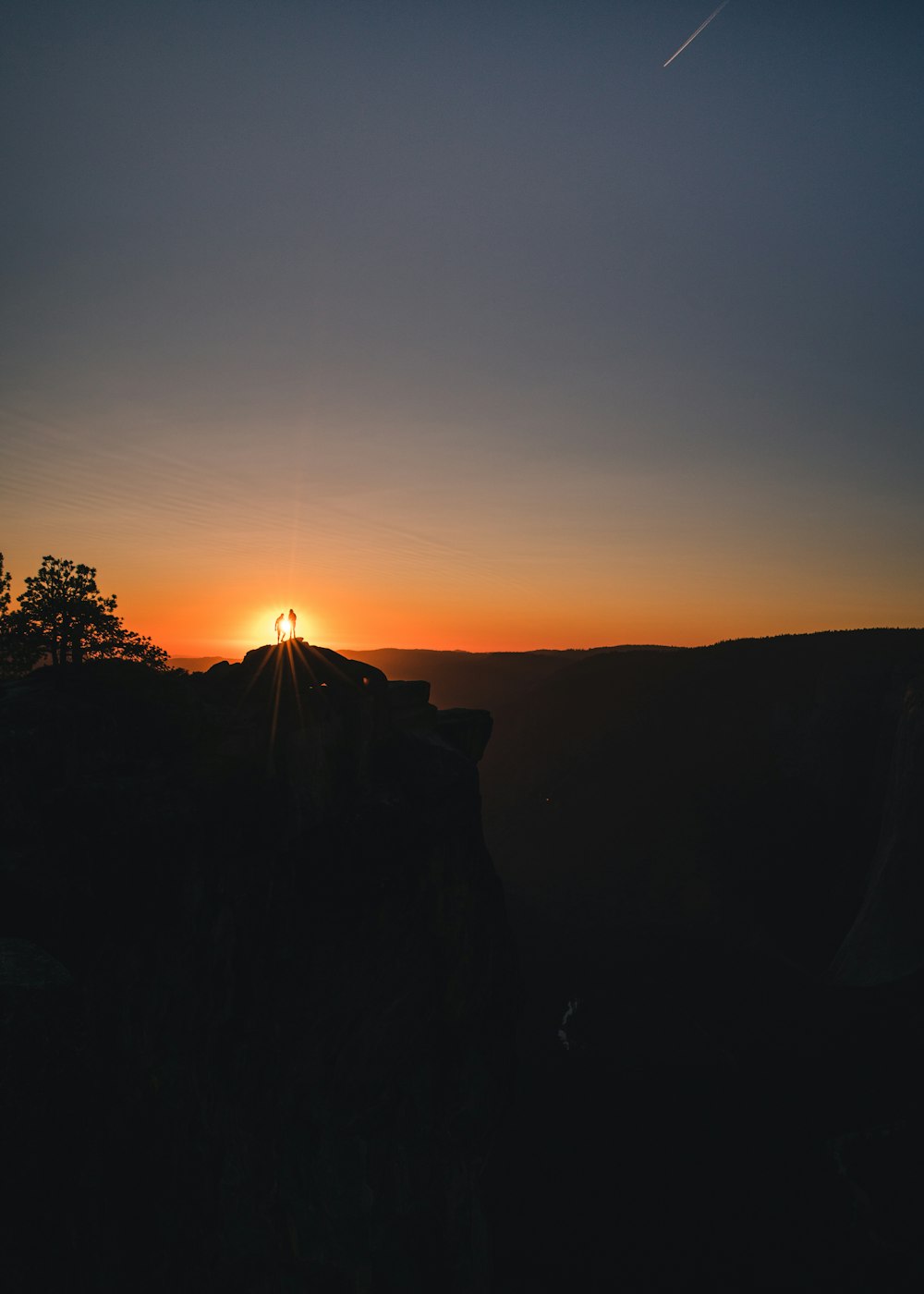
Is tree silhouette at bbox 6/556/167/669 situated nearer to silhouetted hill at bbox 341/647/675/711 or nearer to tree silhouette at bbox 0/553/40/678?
tree silhouette at bbox 0/553/40/678

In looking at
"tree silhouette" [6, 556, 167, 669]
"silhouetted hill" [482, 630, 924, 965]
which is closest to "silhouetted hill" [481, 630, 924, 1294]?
"silhouetted hill" [482, 630, 924, 965]

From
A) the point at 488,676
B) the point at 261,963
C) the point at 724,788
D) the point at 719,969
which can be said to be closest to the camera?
the point at 261,963

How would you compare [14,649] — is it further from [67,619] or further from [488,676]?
[488,676]

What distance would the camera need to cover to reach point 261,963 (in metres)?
23.2

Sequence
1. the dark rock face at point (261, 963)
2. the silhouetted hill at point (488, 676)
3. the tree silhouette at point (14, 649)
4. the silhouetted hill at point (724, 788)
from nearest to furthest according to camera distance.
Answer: the dark rock face at point (261, 963), the tree silhouette at point (14, 649), the silhouetted hill at point (724, 788), the silhouetted hill at point (488, 676)

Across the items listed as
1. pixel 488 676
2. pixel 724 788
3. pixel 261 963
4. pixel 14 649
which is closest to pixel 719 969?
pixel 724 788

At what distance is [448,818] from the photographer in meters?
27.7

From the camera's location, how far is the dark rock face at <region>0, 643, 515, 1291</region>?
64.1 ft

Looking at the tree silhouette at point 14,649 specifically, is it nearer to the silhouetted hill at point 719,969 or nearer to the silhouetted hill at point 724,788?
the silhouetted hill at point 719,969

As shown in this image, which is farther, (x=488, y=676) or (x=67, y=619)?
(x=488, y=676)

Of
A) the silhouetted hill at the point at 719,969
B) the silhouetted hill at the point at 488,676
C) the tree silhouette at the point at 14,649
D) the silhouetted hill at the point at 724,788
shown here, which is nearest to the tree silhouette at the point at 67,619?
the tree silhouette at the point at 14,649

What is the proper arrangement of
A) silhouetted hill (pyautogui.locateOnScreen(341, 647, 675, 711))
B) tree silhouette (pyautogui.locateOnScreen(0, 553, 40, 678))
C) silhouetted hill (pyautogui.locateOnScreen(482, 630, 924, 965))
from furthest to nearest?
1. silhouetted hill (pyautogui.locateOnScreen(341, 647, 675, 711))
2. silhouetted hill (pyautogui.locateOnScreen(482, 630, 924, 965))
3. tree silhouette (pyautogui.locateOnScreen(0, 553, 40, 678))

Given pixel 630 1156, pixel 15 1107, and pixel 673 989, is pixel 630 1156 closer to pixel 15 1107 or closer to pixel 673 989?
pixel 673 989

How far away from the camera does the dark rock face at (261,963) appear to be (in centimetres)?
1953
